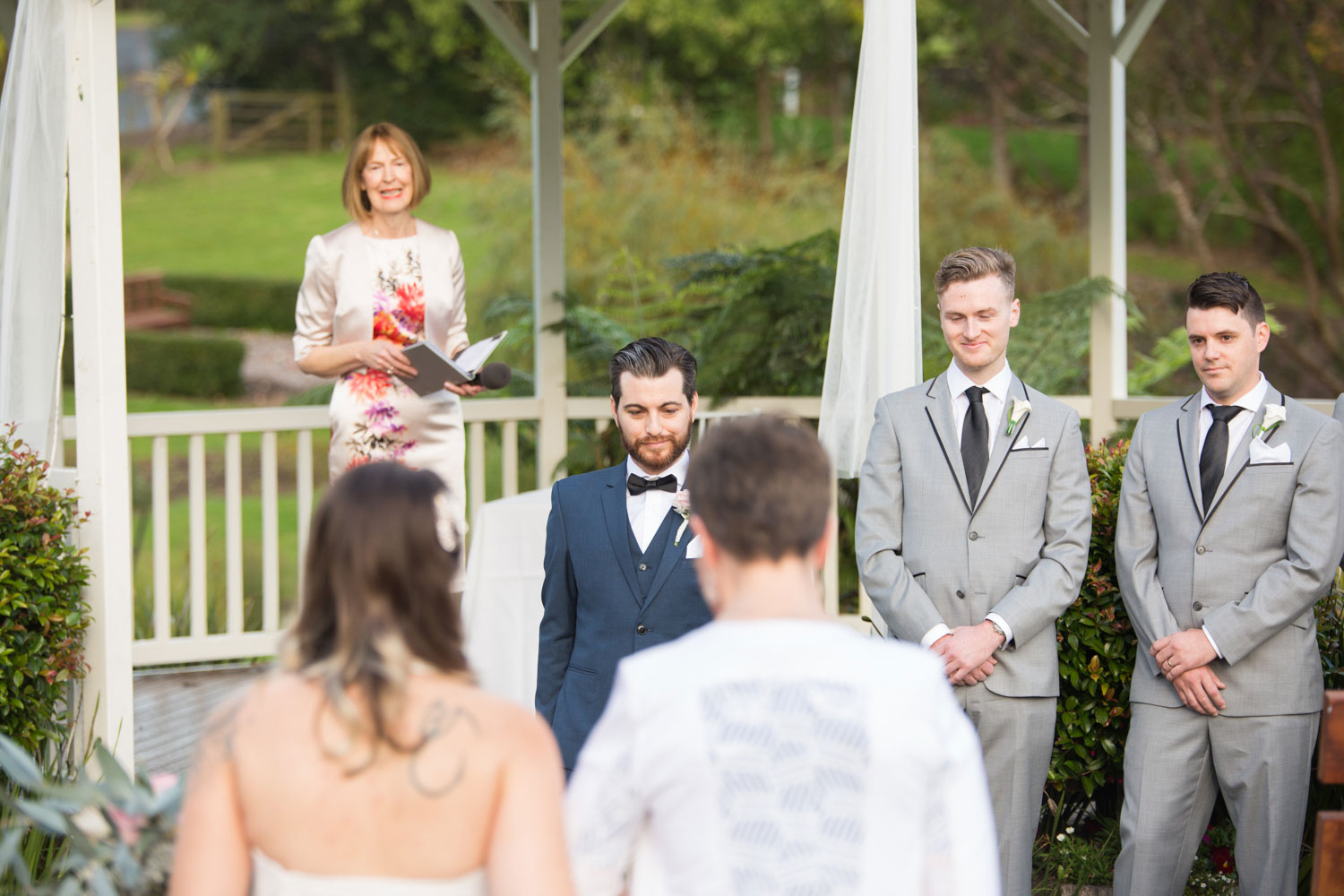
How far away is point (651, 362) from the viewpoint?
3.28 m

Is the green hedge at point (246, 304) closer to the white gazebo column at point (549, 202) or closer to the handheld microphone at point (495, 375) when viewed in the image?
the white gazebo column at point (549, 202)

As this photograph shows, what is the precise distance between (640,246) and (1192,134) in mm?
8211

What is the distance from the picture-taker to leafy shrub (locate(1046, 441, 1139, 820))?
3951 mm

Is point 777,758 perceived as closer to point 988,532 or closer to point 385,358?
point 988,532

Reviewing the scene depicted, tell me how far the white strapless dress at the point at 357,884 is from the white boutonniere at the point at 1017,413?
2120mm

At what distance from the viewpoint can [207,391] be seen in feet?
58.9

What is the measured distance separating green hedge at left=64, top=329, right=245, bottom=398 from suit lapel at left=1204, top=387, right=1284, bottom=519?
52.5 ft

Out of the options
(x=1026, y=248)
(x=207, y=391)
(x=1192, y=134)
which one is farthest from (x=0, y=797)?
(x=1192, y=134)

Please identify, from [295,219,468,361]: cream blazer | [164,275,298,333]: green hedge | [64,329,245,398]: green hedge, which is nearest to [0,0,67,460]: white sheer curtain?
[295,219,468,361]: cream blazer

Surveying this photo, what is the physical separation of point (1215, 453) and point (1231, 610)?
0.41 metres

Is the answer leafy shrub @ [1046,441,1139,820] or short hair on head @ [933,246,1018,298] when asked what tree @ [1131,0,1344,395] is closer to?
leafy shrub @ [1046,441,1139,820]

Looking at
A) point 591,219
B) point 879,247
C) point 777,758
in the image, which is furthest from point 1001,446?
point 591,219

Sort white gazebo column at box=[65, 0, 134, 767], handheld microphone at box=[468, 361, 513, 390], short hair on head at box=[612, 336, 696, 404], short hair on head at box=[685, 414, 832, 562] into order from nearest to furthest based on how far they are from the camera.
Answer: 1. short hair on head at box=[685, 414, 832, 562]
2. short hair on head at box=[612, 336, 696, 404]
3. white gazebo column at box=[65, 0, 134, 767]
4. handheld microphone at box=[468, 361, 513, 390]

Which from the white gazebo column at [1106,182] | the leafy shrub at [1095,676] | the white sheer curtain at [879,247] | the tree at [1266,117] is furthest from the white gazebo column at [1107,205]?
the tree at [1266,117]
